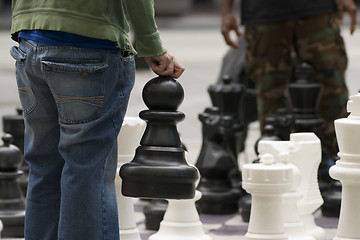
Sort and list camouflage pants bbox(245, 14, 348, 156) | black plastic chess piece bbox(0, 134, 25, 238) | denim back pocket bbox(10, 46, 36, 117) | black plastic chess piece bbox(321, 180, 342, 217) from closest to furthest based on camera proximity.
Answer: denim back pocket bbox(10, 46, 36, 117)
black plastic chess piece bbox(0, 134, 25, 238)
black plastic chess piece bbox(321, 180, 342, 217)
camouflage pants bbox(245, 14, 348, 156)

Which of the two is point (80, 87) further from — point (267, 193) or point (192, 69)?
point (192, 69)

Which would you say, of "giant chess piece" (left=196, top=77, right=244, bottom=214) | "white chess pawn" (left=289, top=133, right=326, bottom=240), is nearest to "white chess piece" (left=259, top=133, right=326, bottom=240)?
"white chess pawn" (left=289, top=133, right=326, bottom=240)

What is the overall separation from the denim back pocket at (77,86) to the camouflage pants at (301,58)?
2.16 m

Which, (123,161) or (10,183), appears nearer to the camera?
(123,161)

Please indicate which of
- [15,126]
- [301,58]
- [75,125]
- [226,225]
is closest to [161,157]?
[75,125]

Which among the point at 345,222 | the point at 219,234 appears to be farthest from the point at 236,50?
the point at 345,222

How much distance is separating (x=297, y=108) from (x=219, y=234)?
915mm

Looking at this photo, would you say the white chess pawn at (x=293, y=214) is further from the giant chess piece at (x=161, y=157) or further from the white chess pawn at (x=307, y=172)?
the giant chess piece at (x=161, y=157)

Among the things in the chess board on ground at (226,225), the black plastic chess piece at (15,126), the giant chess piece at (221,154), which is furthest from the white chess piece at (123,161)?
the black plastic chess piece at (15,126)

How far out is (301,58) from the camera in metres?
4.85

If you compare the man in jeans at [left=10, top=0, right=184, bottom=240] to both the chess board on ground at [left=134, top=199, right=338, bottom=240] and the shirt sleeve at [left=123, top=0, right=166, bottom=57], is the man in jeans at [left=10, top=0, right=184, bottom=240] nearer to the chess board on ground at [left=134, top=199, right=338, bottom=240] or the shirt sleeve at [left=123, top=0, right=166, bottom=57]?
the shirt sleeve at [left=123, top=0, right=166, bottom=57]

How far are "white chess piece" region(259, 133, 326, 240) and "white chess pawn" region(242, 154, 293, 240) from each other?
1.06 feet

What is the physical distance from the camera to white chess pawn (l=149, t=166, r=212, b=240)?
3.40 meters

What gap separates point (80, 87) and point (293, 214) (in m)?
1.03
